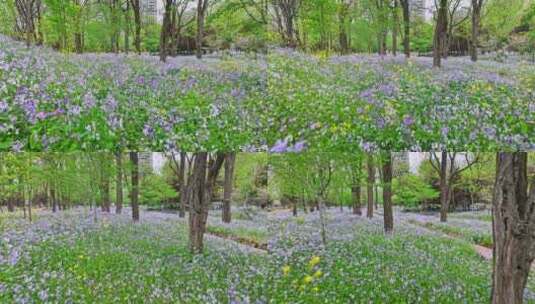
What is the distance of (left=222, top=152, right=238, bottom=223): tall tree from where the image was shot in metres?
3.82

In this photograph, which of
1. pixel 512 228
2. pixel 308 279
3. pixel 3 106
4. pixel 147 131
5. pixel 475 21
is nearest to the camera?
pixel 3 106

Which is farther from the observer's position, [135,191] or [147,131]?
[135,191]

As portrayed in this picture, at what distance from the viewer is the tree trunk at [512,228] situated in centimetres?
346

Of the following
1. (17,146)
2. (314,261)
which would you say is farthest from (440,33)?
(17,146)

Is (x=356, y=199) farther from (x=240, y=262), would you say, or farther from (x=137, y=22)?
(x=137, y=22)

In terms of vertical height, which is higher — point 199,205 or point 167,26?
point 167,26

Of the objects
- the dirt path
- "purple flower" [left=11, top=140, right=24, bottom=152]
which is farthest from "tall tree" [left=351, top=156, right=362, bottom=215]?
"purple flower" [left=11, top=140, right=24, bottom=152]

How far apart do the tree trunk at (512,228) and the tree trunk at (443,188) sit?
1.17 ft

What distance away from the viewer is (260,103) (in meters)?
3.90

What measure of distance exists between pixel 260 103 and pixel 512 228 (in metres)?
2.15

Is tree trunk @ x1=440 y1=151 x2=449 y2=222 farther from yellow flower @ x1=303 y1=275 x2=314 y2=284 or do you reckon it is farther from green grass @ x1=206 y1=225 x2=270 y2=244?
green grass @ x1=206 y1=225 x2=270 y2=244

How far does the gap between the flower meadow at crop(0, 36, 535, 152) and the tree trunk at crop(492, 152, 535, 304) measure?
23 centimetres

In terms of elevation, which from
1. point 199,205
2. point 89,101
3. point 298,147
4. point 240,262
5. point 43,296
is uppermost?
point 89,101

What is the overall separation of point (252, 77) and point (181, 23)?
2.39 feet
